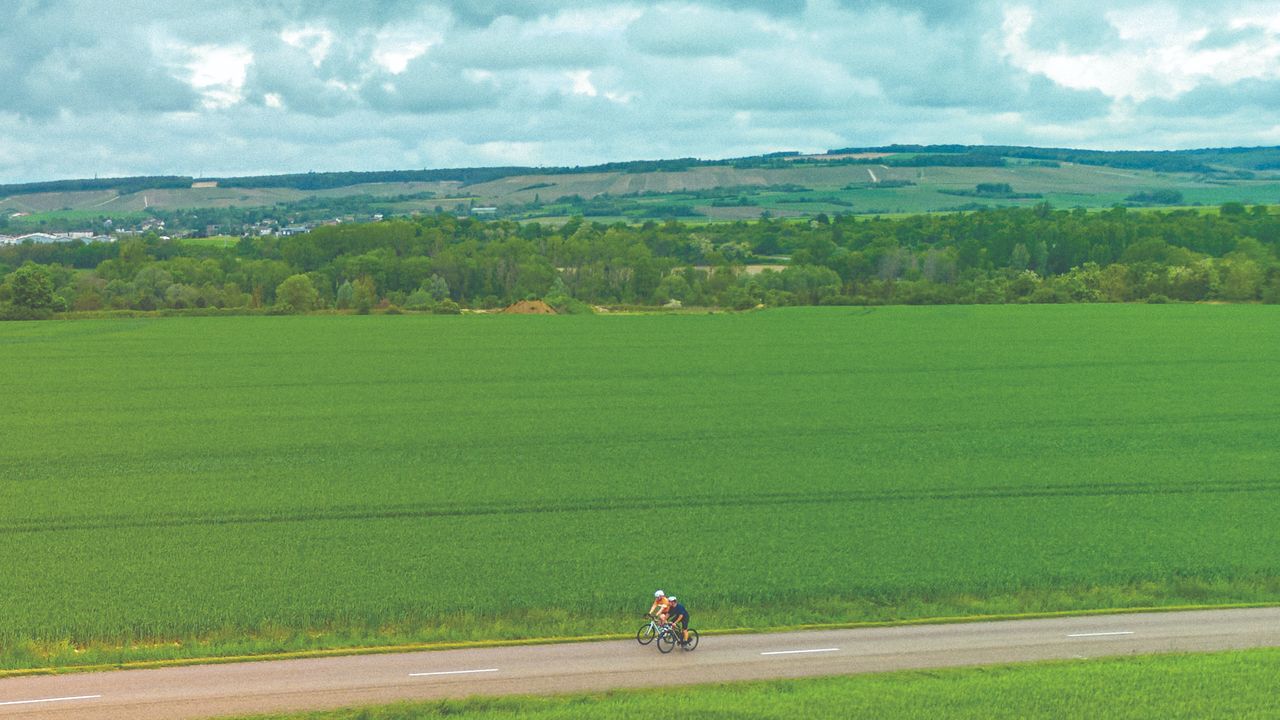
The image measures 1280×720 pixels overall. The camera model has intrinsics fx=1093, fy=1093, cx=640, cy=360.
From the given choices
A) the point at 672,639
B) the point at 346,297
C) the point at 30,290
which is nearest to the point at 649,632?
the point at 672,639

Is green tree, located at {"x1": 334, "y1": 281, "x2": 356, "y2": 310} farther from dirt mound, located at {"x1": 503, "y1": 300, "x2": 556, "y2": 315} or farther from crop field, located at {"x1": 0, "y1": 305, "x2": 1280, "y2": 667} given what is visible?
crop field, located at {"x1": 0, "y1": 305, "x2": 1280, "y2": 667}

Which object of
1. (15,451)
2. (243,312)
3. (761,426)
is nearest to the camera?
(15,451)

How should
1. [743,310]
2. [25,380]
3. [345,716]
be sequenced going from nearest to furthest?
1. [345,716]
2. [25,380]
3. [743,310]

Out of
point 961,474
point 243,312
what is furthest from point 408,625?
point 243,312

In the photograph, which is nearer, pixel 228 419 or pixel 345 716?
pixel 345 716

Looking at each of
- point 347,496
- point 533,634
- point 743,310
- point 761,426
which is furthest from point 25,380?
point 743,310

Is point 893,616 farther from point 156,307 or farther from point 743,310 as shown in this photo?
point 156,307

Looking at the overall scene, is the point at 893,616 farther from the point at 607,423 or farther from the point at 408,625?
the point at 607,423
